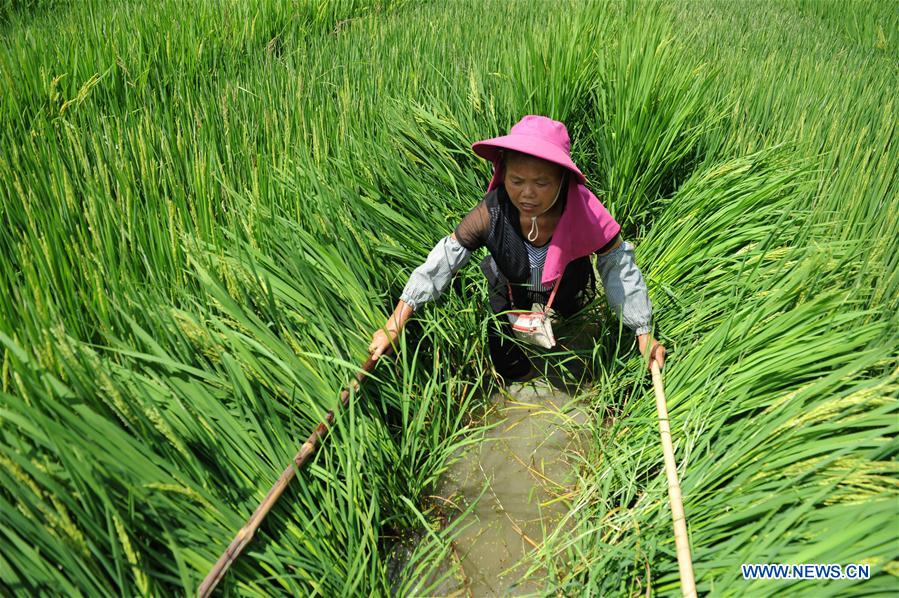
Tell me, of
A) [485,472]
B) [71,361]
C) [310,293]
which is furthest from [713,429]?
[71,361]

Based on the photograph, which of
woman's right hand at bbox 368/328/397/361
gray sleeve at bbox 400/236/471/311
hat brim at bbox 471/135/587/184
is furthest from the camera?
gray sleeve at bbox 400/236/471/311

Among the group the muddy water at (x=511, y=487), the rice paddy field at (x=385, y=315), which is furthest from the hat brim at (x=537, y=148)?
the muddy water at (x=511, y=487)

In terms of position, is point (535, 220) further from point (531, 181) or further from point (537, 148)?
point (537, 148)

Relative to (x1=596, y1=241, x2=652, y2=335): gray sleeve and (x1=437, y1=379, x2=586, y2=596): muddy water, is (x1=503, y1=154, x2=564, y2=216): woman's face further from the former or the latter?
(x1=437, y1=379, x2=586, y2=596): muddy water

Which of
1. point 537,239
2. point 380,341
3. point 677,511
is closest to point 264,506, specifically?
point 380,341

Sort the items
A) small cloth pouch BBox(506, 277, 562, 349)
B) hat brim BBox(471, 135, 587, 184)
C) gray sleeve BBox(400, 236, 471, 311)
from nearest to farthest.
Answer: hat brim BBox(471, 135, 587, 184)
gray sleeve BBox(400, 236, 471, 311)
small cloth pouch BBox(506, 277, 562, 349)

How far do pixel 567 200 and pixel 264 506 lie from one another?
3.78ft

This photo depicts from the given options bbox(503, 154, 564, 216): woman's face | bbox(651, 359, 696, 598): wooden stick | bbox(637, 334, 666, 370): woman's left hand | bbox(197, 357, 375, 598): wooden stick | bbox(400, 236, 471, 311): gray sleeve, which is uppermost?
bbox(503, 154, 564, 216): woman's face

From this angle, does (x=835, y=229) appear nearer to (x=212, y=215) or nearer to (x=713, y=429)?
(x=713, y=429)

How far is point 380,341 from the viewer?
170 centimetres

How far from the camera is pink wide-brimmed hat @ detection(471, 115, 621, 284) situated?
5.16 feet

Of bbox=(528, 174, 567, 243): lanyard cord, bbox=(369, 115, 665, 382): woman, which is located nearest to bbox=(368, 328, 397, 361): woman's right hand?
bbox=(369, 115, 665, 382): woman

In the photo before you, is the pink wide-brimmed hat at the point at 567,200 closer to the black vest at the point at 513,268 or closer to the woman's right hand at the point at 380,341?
the black vest at the point at 513,268

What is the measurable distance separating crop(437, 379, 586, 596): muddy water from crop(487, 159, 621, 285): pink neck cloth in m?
0.50
